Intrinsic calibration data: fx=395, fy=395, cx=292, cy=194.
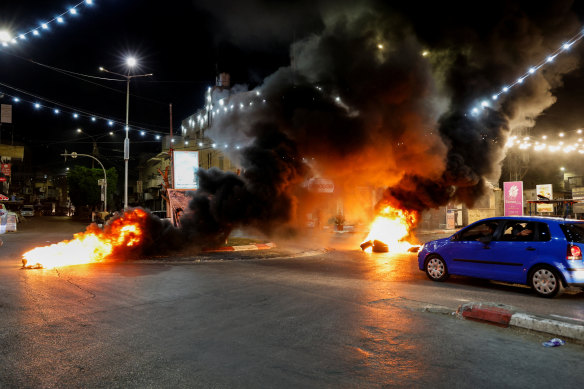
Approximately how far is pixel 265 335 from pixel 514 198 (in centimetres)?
2093

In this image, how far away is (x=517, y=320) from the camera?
214 inches

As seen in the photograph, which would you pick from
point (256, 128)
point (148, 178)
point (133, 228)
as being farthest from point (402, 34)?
point (148, 178)

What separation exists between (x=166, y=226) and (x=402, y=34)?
40.5 feet

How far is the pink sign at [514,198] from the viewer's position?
Answer: 21539 millimetres

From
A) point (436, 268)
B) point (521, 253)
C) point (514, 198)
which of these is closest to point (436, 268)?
point (436, 268)

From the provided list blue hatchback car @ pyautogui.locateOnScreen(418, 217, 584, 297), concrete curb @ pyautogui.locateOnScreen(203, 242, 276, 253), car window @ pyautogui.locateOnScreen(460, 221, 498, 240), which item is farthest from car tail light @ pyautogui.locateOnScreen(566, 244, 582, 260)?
concrete curb @ pyautogui.locateOnScreen(203, 242, 276, 253)

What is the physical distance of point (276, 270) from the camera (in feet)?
35.8

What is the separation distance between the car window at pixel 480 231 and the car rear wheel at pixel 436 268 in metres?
0.73

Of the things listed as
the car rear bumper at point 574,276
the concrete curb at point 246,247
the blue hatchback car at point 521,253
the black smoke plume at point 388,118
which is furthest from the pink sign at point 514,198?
the car rear bumper at point 574,276

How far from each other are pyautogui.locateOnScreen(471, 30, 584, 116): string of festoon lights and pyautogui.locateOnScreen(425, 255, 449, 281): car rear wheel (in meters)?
8.08

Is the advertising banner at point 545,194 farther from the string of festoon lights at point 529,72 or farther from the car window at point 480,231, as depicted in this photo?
the car window at point 480,231

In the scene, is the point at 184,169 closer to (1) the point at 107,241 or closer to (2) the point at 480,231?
(1) the point at 107,241

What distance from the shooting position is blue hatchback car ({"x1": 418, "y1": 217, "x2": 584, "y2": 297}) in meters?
7.18

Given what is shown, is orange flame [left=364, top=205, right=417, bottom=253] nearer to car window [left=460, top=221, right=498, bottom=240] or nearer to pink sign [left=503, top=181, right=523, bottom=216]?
car window [left=460, top=221, right=498, bottom=240]
